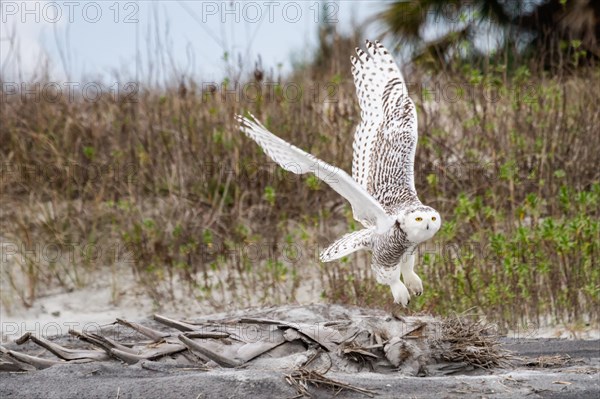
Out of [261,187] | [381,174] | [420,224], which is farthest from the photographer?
[261,187]

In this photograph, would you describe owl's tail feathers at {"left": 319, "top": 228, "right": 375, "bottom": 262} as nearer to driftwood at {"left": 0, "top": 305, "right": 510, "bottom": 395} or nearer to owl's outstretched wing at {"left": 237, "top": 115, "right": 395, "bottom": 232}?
owl's outstretched wing at {"left": 237, "top": 115, "right": 395, "bottom": 232}

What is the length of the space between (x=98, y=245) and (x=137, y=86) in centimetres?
175

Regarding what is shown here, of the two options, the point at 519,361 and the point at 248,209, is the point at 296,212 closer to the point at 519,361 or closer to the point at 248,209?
the point at 248,209

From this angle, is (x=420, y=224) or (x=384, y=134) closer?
(x=420, y=224)

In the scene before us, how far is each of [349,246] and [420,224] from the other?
55cm

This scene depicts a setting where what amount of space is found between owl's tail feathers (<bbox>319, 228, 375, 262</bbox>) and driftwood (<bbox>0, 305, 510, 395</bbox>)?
0.32 meters

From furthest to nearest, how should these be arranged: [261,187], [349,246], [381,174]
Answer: [261,187] < [381,174] < [349,246]

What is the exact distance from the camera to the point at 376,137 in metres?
4.16

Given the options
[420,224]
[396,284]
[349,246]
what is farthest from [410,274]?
[420,224]

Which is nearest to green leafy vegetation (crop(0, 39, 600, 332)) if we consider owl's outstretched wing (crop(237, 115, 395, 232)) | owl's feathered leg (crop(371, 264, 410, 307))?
owl's feathered leg (crop(371, 264, 410, 307))

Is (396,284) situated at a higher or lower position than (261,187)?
lower

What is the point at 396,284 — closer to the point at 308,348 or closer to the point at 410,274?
the point at 410,274

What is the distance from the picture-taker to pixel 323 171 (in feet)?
11.2

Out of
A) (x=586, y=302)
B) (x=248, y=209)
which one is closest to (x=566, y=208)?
(x=586, y=302)
